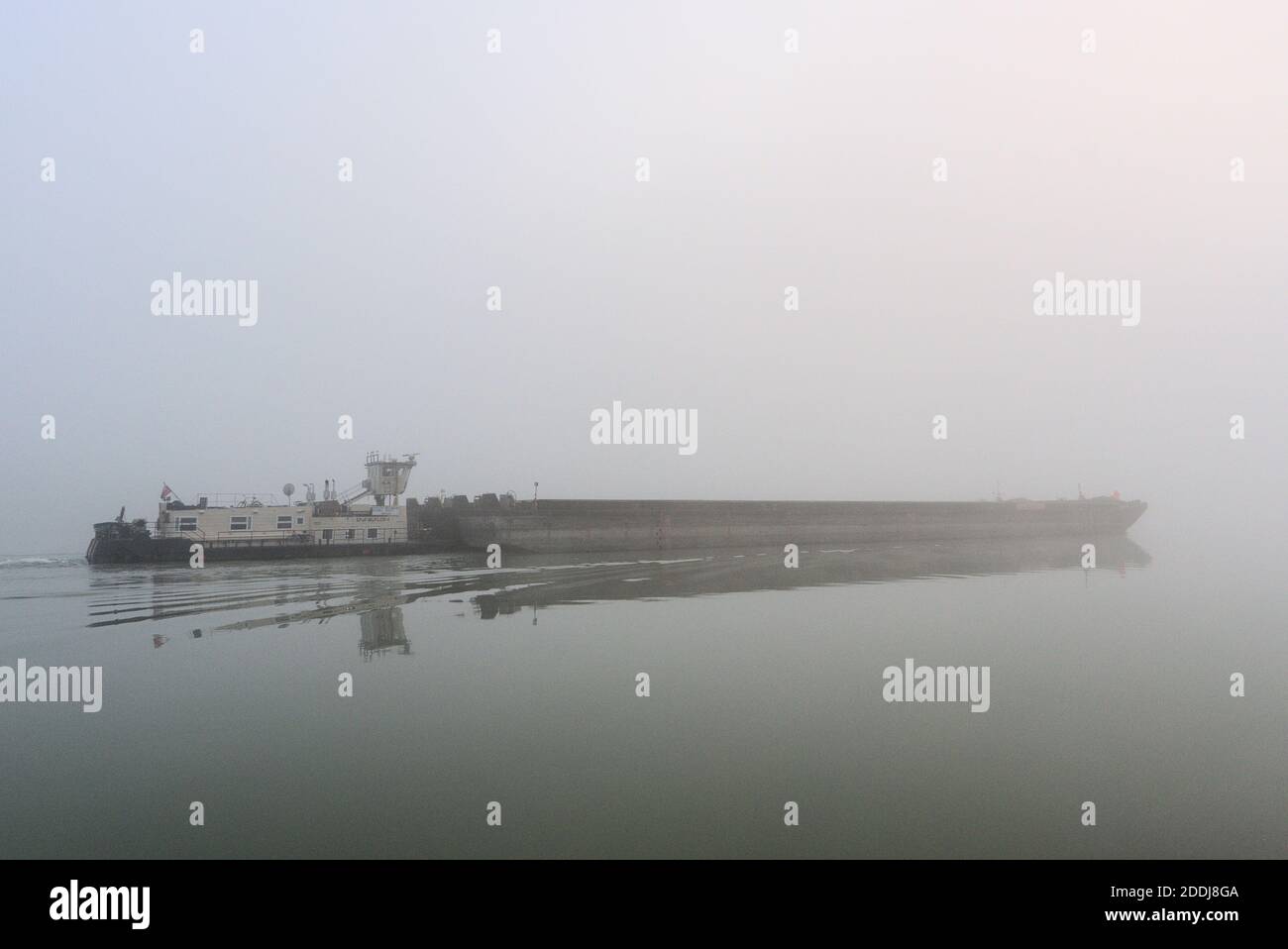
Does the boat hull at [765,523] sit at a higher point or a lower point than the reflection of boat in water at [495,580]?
higher

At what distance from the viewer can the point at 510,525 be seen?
36.8 m

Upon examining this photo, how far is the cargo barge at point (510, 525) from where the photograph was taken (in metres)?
31.8

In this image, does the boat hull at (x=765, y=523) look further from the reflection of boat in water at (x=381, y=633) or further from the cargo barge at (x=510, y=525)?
the reflection of boat in water at (x=381, y=633)

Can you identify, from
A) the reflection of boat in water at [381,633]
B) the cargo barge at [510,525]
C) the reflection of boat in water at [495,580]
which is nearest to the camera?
the reflection of boat in water at [381,633]

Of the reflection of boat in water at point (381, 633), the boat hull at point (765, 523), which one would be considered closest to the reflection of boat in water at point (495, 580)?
the reflection of boat in water at point (381, 633)

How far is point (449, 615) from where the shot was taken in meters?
18.3

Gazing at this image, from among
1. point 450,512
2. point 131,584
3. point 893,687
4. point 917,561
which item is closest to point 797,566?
point 917,561

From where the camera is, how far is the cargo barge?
31.8 metres

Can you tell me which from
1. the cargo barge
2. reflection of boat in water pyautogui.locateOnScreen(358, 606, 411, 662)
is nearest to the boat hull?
the cargo barge

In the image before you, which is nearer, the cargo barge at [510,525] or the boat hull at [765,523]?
the cargo barge at [510,525]

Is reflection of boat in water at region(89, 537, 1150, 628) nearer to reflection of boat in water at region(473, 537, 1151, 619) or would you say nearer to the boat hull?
reflection of boat in water at region(473, 537, 1151, 619)

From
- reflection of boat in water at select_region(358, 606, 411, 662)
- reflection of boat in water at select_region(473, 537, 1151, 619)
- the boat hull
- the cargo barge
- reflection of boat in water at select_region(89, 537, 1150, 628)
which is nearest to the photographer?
reflection of boat in water at select_region(358, 606, 411, 662)

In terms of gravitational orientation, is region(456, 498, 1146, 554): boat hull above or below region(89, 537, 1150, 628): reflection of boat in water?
above

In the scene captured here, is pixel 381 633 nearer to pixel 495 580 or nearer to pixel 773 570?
pixel 495 580
